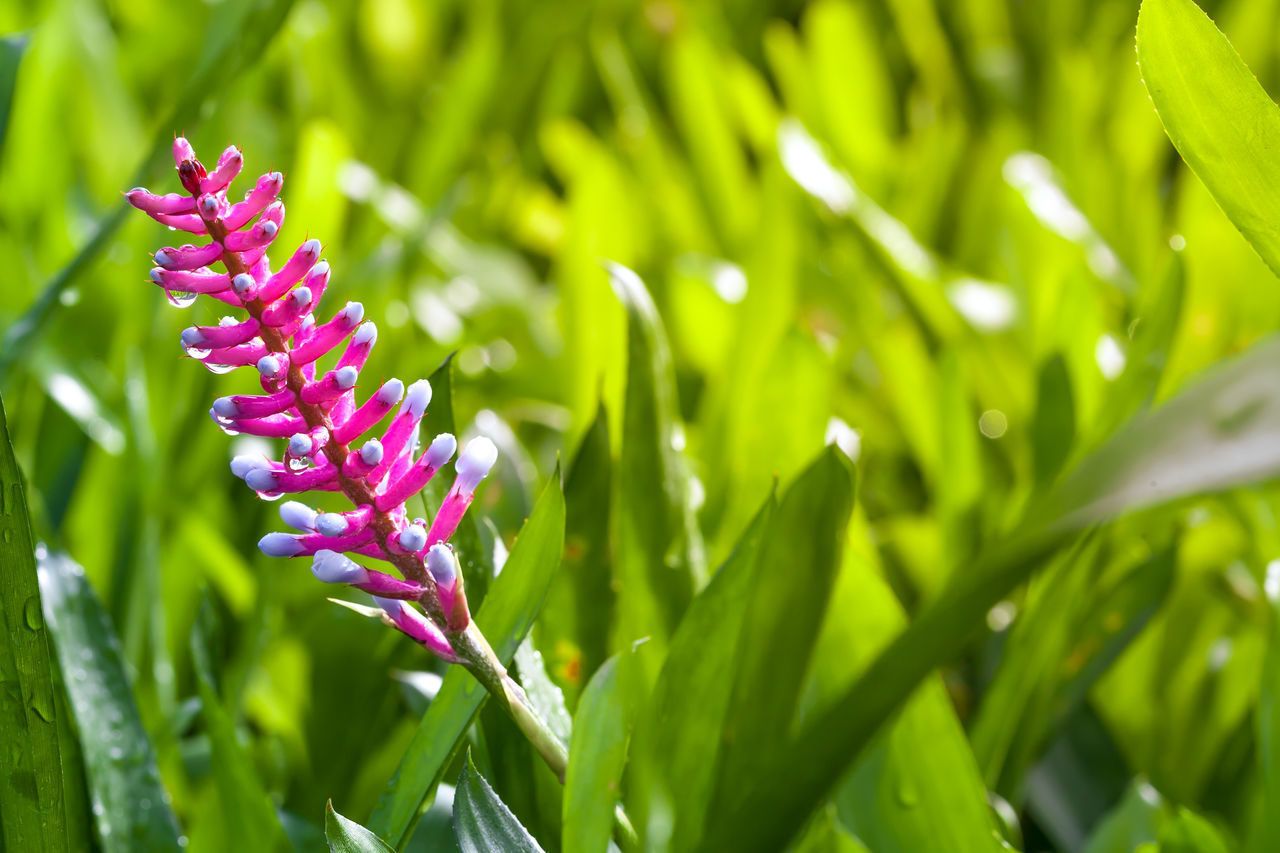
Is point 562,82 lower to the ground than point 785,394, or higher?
higher

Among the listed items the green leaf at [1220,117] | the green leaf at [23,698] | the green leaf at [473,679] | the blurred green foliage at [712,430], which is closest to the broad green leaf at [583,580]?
the blurred green foliage at [712,430]

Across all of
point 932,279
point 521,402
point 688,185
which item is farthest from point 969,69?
point 521,402

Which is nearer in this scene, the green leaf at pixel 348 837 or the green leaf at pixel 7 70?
the green leaf at pixel 348 837

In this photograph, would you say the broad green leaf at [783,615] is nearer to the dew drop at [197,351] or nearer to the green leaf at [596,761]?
the green leaf at [596,761]

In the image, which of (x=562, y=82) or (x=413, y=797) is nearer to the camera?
(x=413, y=797)

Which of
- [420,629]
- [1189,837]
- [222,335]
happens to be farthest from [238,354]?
[1189,837]

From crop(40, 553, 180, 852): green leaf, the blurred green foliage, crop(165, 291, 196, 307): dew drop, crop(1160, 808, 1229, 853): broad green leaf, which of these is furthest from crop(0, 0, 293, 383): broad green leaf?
crop(1160, 808, 1229, 853): broad green leaf

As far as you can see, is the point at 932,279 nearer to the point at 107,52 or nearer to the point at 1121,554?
the point at 1121,554
